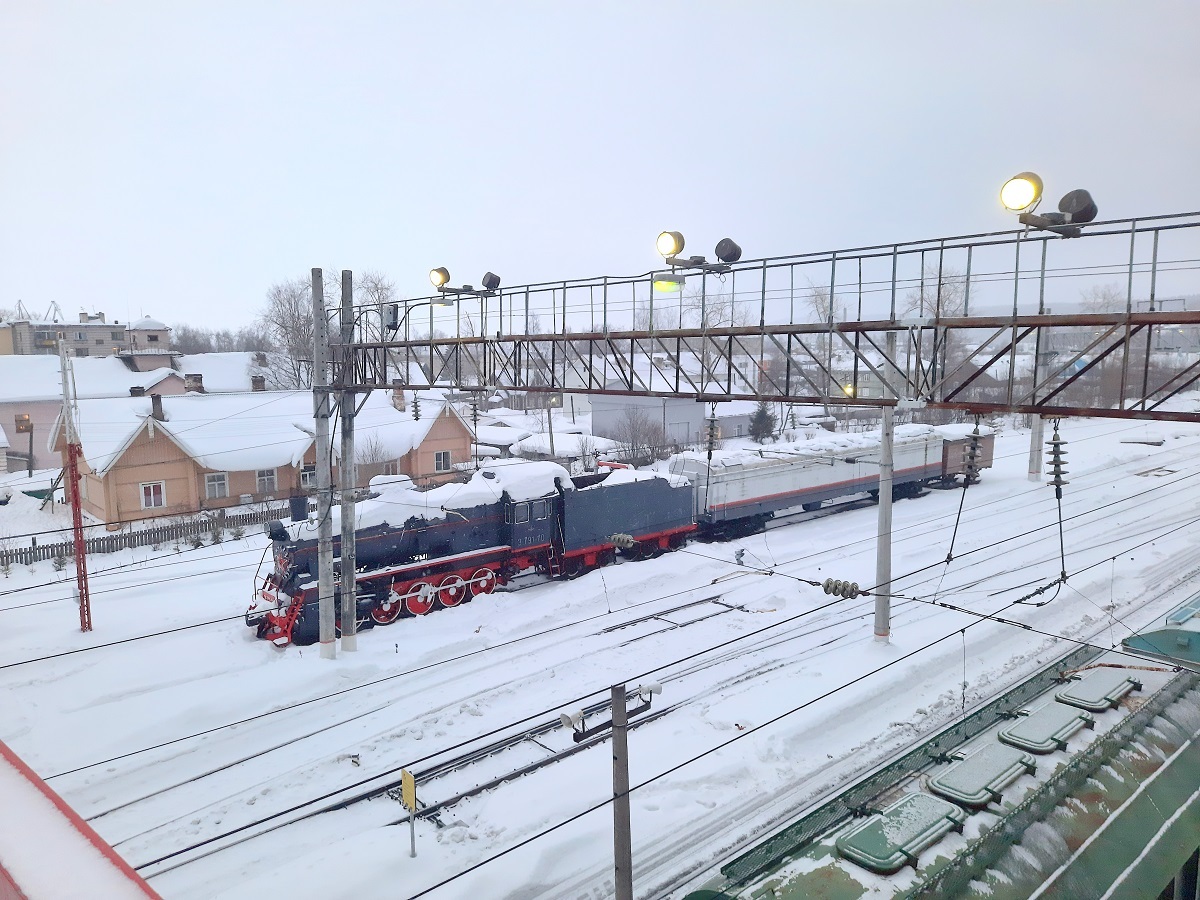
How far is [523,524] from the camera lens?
20.1 meters

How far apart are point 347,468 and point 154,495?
16.7 metres

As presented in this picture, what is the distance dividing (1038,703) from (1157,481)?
1249 inches

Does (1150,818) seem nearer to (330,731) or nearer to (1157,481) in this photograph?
(330,731)

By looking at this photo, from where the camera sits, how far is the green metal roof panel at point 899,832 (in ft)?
19.4

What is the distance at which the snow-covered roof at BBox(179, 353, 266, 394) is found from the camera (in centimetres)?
A: 4772

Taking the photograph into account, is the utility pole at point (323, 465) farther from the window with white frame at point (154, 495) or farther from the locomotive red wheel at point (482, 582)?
the window with white frame at point (154, 495)

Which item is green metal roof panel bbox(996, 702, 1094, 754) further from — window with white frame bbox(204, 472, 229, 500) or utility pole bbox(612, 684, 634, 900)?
window with white frame bbox(204, 472, 229, 500)

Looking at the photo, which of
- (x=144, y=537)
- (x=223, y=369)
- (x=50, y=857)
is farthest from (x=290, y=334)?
(x=50, y=857)

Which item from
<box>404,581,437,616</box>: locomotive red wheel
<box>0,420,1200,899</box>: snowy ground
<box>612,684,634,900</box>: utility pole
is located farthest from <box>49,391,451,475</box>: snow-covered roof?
<box>612,684,634,900</box>: utility pole

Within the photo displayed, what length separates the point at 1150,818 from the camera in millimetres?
6500

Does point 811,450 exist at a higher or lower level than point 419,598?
higher

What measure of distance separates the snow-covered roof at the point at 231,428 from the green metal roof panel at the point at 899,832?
21.7 meters

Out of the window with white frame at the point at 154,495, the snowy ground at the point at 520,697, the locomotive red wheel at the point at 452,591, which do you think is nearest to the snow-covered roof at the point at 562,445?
the snowy ground at the point at 520,697

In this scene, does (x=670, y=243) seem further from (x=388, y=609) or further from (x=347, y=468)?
(x=388, y=609)
